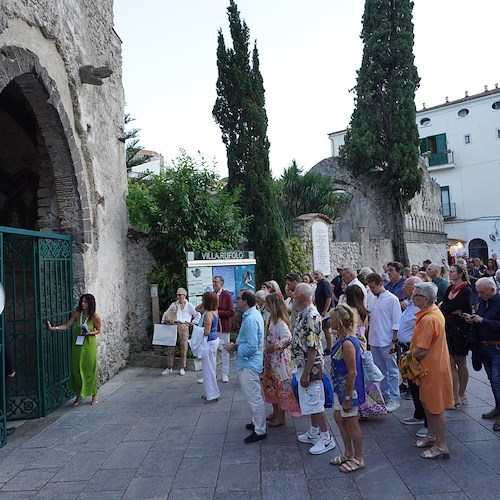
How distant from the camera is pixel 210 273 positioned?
9.87m

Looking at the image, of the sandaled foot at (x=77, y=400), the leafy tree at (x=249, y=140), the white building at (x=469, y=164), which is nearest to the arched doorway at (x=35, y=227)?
the sandaled foot at (x=77, y=400)

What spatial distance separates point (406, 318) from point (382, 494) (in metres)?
2.47

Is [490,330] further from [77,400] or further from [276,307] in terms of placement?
[77,400]

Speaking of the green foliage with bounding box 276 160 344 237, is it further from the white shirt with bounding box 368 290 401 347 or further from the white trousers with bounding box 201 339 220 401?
the white shirt with bounding box 368 290 401 347

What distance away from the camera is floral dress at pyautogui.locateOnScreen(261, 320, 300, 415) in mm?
5348

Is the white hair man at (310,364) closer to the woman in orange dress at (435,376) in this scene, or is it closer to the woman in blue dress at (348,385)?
the woman in blue dress at (348,385)

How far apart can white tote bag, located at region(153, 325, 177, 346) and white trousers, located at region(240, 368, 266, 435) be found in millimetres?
3639

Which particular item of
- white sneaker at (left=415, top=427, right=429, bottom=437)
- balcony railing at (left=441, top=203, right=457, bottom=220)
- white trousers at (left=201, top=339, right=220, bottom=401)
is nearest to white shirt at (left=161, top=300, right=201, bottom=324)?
white trousers at (left=201, top=339, right=220, bottom=401)

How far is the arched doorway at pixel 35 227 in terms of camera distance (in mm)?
6527

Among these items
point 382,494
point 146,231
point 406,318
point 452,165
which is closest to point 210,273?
point 146,231

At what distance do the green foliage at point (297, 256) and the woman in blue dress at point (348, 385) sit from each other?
9.89 metres

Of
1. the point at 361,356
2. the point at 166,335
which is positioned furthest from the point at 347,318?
the point at 166,335

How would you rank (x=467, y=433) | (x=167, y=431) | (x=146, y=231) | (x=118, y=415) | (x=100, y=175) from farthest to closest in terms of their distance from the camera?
(x=146, y=231) < (x=100, y=175) < (x=118, y=415) < (x=167, y=431) < (x=467, y=433)

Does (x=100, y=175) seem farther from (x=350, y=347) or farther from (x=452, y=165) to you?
(x=452, y=165)
